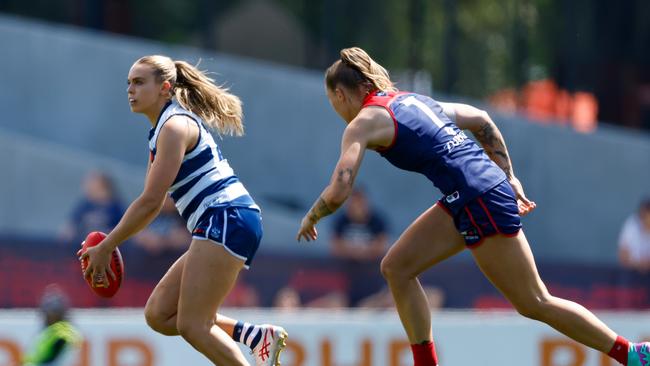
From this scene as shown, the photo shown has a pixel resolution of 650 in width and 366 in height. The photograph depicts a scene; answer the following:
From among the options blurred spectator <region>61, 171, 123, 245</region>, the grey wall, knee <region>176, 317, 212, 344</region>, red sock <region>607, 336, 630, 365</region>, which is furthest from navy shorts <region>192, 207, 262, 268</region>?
the grey wall

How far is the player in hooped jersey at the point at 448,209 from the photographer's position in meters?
7.04

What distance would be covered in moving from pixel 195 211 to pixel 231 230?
0.23 meters

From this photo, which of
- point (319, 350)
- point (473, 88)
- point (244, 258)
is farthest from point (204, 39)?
point (244, 258)

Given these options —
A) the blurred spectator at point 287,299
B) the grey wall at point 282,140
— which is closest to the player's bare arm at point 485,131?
the blurred spectator at point 287,299

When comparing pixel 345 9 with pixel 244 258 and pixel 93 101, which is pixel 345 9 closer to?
pixel 93 101

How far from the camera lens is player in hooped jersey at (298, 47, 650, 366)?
7.04m

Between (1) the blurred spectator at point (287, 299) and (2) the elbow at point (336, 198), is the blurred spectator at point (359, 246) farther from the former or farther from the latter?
(2) the elbow at point (336, 198)

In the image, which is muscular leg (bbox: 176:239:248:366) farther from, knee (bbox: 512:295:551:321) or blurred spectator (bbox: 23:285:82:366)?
blurred spectator (bbox: 23:285:82:366)

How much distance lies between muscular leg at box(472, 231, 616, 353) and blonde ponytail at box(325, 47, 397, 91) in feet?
3.16

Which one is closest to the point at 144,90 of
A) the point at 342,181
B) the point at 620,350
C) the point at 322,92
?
the point at 342,181

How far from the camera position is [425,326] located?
7.35m

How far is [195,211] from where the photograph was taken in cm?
718

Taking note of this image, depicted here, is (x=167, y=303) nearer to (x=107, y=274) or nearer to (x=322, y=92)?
(x=107, y=274)

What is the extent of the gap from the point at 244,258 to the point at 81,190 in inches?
346
